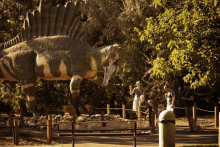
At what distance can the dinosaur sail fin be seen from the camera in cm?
1556

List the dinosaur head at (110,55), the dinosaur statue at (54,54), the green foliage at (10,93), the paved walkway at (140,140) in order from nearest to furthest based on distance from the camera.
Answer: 1. the paved walkway at (140,140)
2. the dinosaur head at (110,55)
3. the dinosaur statue at (54,54)
4. the green foliage at (10,93)

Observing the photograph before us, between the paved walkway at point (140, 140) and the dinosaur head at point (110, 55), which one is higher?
the dinosaur head at point (110, 55)

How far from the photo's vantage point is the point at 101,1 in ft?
70.7

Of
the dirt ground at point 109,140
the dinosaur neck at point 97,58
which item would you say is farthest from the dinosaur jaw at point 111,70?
the dirt ground at point 109,140

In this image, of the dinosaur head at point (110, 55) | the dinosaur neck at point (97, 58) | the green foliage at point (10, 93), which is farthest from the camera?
the green foliage at point (10, 93)

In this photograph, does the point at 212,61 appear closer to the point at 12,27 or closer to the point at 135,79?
the point at 135,79

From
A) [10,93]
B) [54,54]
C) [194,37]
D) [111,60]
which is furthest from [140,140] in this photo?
[10,93]

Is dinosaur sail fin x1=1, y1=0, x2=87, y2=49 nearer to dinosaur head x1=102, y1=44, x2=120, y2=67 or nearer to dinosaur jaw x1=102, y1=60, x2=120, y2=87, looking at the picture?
dinosaur head x1=102, y1=44, x2=120, y2=67

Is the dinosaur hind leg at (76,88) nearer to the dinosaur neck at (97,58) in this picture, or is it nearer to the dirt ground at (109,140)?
the dinosaur neck at (97,58)

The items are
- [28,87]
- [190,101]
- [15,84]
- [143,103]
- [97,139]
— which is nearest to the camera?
[97,139]

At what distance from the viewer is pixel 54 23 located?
619 inches

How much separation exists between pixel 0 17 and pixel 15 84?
434cm

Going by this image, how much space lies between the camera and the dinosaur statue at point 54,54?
14.7 metres

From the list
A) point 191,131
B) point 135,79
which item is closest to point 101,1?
point 135,79
